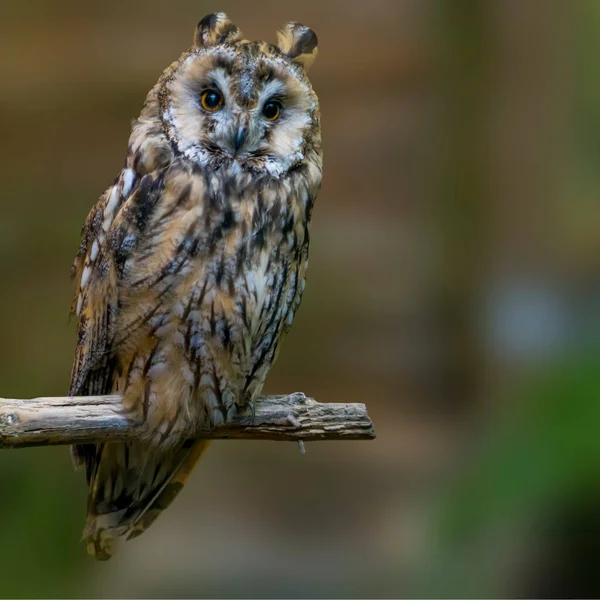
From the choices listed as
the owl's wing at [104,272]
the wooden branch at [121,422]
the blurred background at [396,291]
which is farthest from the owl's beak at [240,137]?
the blurred background at [396,291]

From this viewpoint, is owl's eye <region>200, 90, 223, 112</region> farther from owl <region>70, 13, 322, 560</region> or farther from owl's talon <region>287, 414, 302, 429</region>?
owl's talon <region>287, 414, 302, 429</region>

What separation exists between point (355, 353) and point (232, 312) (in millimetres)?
1243

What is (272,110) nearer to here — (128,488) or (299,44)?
(299,44)

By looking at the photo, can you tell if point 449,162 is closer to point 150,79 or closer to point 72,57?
point 150,79

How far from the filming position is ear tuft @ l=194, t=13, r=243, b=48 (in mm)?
1235

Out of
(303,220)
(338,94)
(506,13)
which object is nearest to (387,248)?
(338,94)

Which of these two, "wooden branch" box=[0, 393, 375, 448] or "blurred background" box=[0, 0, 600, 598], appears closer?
"wooden branch" box=[0, 393, 375, 448]

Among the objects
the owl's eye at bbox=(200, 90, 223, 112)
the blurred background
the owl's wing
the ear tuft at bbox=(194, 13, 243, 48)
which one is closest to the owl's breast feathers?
the owl's wing

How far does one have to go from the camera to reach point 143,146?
1.26 metres

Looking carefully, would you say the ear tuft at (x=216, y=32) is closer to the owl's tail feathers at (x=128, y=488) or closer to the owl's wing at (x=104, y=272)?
the owl's wing at (x=104, y=272)

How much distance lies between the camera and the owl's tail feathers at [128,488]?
58.2 inches

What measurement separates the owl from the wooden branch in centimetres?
3

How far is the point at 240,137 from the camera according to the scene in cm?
121

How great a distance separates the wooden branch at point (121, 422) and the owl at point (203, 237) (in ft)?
0.10
